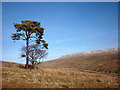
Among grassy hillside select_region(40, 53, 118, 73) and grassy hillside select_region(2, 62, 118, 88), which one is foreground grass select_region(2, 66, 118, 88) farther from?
grassy hillside select_region(40, 53, 118, 73)

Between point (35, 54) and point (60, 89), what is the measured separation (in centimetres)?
1482

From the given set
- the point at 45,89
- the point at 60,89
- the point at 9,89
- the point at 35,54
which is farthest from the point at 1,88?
the point at 35,54

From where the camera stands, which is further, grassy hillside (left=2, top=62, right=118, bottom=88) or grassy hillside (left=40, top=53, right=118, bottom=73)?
grassy hillside (left=40, top=53, right=118, bottom=73)

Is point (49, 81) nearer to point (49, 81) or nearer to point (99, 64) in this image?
point (49, 81)

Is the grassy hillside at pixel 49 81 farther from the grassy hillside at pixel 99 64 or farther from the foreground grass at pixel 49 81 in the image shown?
the grassy hillside at pixel 99 64

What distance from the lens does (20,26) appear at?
21.1 metres

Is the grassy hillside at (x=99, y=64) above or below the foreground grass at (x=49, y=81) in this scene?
below

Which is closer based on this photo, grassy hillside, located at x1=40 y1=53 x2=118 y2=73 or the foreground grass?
the foreground grass

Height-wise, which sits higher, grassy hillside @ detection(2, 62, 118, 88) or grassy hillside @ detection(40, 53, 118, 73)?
grassy hillside @ detection(2, 62, 118, 88)

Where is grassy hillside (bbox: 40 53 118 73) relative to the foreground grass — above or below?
below

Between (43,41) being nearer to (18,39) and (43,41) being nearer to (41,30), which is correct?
(41,30)

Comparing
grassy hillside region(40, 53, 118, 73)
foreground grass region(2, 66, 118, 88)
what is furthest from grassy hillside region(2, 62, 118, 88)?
grassy hillside region(40, 53, 118, 73)

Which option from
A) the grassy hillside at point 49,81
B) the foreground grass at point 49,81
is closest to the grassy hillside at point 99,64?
the grassy hillside at point 49,81

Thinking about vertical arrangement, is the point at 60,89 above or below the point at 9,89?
below
